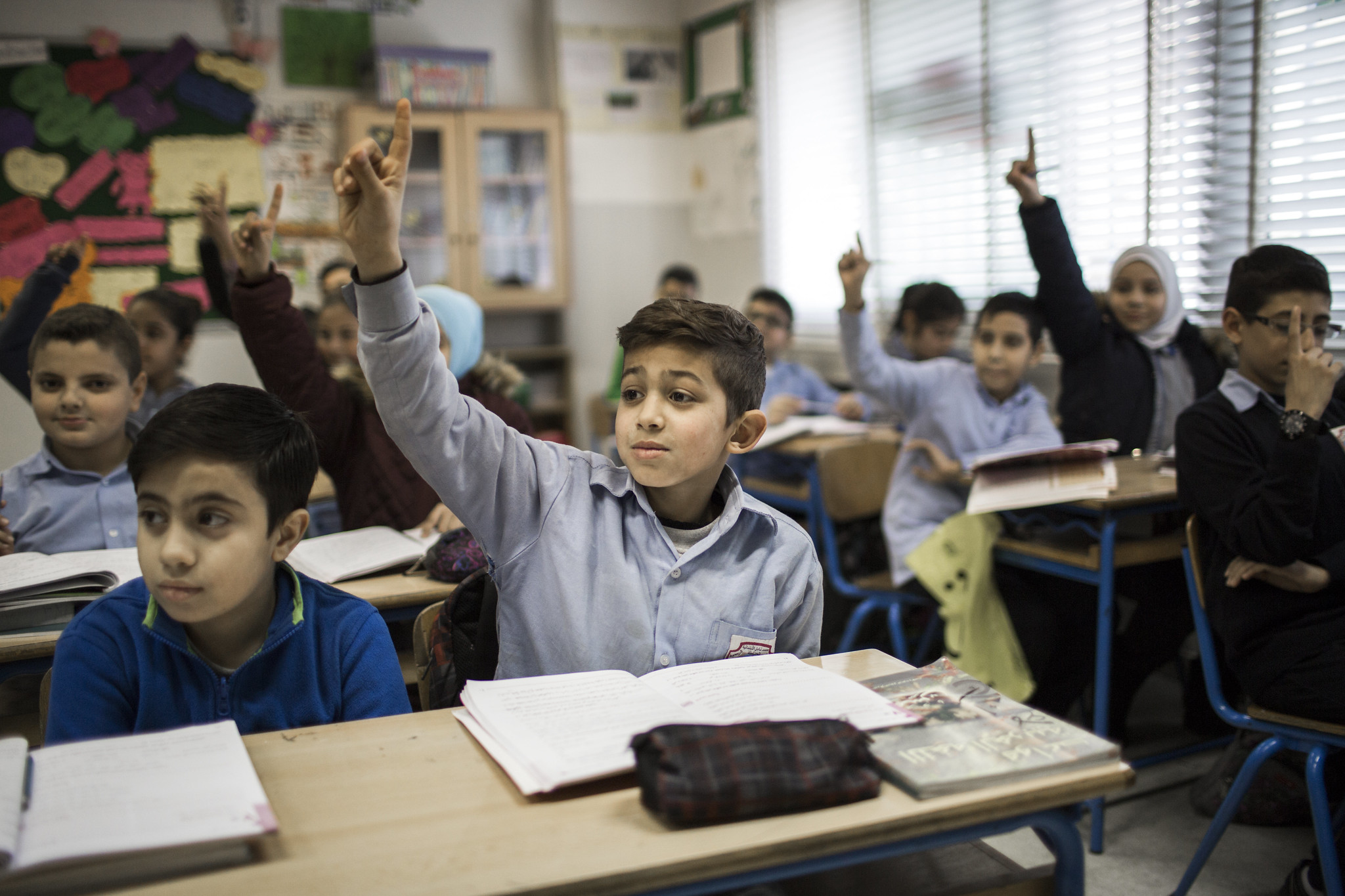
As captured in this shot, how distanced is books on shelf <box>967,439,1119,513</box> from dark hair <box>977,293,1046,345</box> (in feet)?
1.84

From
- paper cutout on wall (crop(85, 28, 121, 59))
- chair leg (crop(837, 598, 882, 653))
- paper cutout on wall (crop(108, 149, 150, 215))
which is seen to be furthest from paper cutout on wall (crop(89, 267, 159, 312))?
chair leg (crop(837, 598, 882, 653))

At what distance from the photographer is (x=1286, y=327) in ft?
6.43

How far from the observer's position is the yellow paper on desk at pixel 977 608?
99.1 inches

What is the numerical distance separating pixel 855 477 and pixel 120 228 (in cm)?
365

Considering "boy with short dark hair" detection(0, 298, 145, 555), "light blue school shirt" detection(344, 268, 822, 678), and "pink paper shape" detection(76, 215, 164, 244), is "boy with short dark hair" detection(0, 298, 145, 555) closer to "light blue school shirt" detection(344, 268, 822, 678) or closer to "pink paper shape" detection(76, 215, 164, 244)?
"light blue school shirt" detection(344, 268, 822, 678)

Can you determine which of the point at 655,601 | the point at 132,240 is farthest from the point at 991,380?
the point at 132,240

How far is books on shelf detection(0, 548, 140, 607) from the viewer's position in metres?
1.50

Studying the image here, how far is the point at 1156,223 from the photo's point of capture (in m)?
3.21

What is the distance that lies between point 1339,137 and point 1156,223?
0.58m

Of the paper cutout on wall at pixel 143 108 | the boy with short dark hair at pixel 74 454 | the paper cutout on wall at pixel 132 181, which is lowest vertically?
the boy with short dark hair at pixel 74 454

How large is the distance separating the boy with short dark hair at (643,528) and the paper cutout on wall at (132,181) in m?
4.18

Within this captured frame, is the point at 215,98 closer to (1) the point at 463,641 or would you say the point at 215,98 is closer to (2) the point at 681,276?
(2) the point at 681,276

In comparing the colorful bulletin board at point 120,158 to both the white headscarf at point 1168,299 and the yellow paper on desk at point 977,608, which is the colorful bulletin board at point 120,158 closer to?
the yellow paper on desk at point 977,608

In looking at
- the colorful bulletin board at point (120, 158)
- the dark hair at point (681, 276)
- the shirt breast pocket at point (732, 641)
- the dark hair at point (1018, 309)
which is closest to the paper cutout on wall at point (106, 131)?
the colorful bulletin board at point (120, 158)
